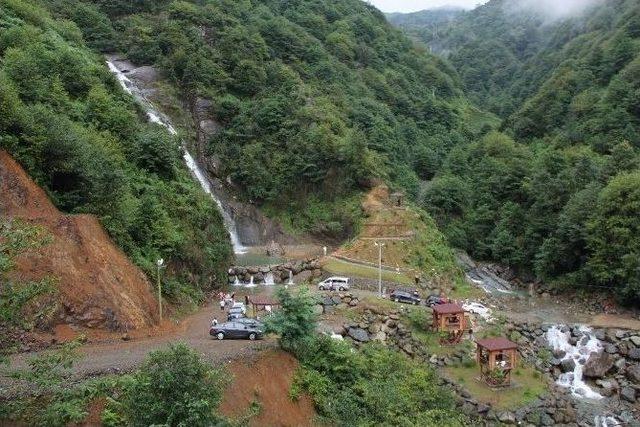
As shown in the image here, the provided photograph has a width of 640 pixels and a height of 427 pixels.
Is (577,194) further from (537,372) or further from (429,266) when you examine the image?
(537,372)

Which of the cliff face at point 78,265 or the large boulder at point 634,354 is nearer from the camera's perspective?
the cliff face at point 78,265

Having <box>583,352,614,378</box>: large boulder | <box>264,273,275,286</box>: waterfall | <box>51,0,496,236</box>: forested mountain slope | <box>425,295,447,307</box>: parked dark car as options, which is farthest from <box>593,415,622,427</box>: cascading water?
<box>51,0,496,236</box>: forested mountain slope

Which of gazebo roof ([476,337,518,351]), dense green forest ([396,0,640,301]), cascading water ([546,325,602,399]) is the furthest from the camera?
dense green forest ([396,0,640,301])

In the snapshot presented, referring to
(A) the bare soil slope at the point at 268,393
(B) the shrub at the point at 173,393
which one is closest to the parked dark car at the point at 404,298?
(A) the bare soil slope at the point at 268,393

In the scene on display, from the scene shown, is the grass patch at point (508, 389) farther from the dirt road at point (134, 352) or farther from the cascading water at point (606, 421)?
the dirt road at point (134, 352)

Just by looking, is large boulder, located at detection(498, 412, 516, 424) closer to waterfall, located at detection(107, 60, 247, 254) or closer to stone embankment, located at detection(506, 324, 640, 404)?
stone embankment, located at detection(506, 324, 640, 404)

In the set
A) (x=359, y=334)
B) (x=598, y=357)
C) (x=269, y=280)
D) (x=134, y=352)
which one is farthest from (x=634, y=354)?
(x=134, y=352)
